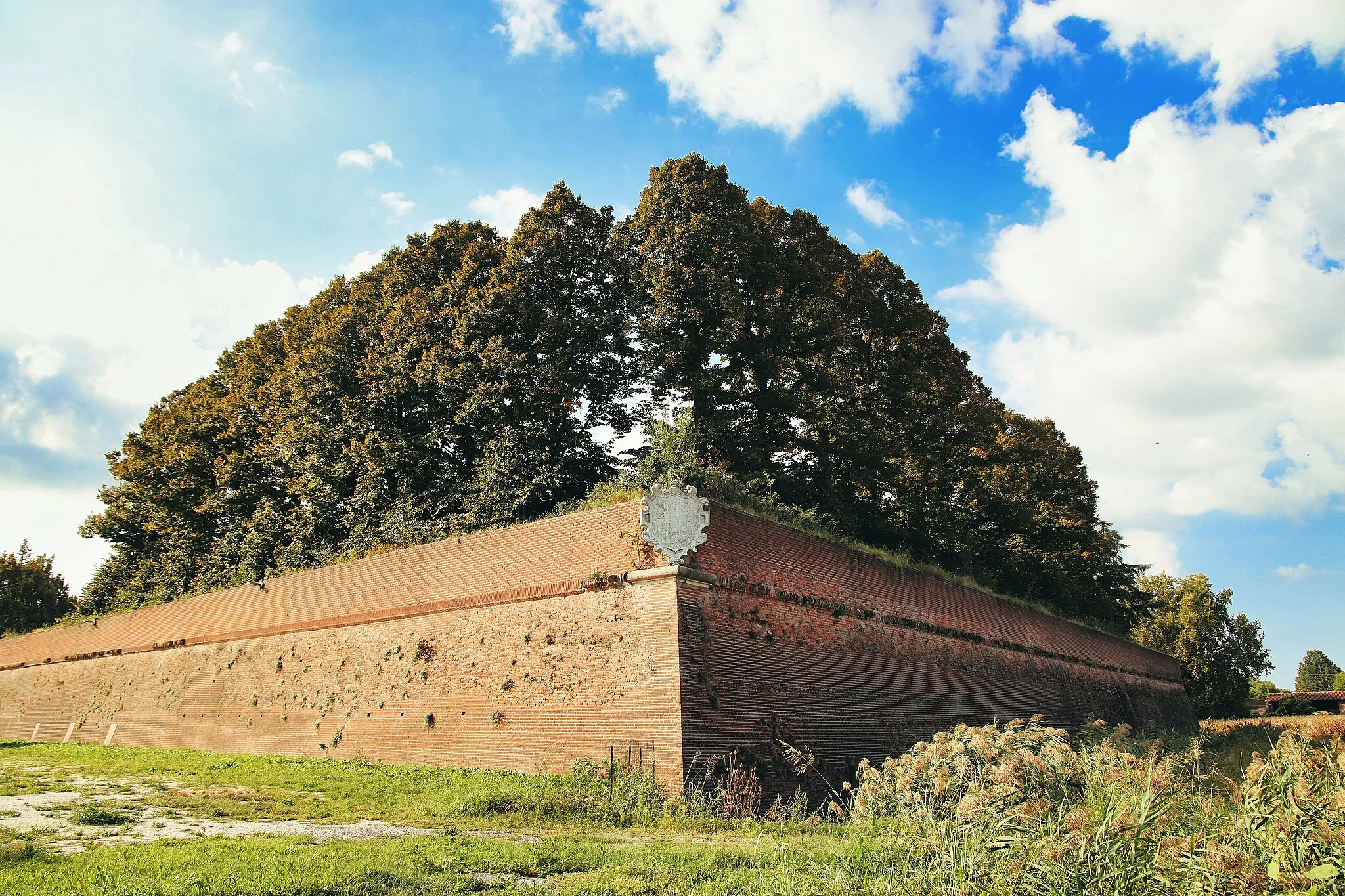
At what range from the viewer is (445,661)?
13.8m

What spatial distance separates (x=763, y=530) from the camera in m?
12.8

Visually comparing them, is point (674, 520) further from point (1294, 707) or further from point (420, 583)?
point (1294, 707)

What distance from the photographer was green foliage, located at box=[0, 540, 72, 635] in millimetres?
40938

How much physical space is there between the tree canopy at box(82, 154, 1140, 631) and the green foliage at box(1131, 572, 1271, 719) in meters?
22.5

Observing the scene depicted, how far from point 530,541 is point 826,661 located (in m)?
5.38

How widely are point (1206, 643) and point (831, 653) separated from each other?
→ 1580 inches

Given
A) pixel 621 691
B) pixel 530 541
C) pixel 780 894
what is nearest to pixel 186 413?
pixel 530 541

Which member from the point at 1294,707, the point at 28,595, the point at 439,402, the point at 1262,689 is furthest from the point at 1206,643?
the point at 28,595

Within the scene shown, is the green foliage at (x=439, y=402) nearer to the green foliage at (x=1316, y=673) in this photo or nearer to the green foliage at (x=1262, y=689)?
the green foliage at (x=1262, y=689)

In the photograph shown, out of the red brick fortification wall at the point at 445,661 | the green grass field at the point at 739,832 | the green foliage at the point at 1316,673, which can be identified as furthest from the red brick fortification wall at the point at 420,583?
the green foliage at the point at 1316,673

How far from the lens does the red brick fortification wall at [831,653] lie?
36.8 ft

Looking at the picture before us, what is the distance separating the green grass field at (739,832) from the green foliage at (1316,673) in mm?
89615

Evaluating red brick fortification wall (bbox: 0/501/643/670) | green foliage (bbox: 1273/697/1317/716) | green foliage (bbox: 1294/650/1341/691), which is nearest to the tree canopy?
red brick fortification wall (bbox: 0/501/643/670)

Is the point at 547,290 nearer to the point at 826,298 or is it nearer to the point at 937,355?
the point at 826,298
